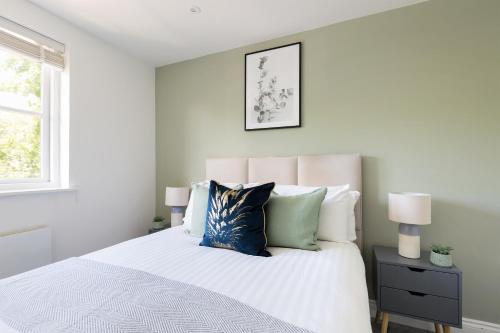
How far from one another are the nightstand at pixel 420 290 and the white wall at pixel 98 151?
7.78 feet

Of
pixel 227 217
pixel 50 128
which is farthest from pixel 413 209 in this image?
pixel 50 128

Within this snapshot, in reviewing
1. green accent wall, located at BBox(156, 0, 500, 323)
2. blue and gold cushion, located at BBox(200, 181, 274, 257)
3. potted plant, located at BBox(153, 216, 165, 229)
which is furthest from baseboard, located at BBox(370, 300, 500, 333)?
potted plant, located at BBox(153, 216, 165, 229)

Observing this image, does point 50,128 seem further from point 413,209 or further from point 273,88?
point 413,209

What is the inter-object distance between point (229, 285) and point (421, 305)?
4.35ft

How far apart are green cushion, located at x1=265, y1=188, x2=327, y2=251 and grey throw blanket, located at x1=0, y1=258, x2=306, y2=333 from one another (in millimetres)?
656

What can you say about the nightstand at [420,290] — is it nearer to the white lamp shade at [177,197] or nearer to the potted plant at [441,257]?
the potted plant at [441,257]

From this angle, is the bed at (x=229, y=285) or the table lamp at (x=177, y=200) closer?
the bed at (x=229, y=285)

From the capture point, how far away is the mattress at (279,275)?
811mm

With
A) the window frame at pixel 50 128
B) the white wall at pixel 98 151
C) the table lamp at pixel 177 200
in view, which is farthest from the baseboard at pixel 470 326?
the window frame at pixel 50 128

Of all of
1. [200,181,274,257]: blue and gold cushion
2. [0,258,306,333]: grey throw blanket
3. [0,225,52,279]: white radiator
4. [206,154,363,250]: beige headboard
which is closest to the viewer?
[0,258,306,333]: grey throw blanket

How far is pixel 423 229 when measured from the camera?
5.93 feet

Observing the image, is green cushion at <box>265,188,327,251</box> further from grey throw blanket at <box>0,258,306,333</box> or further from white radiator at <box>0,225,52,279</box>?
white radiator at <box>0,225,52,279</box>

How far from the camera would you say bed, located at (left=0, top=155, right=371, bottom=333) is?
756mm

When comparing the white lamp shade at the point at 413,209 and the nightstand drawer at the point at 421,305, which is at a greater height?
the white lamp shade at the point at 413,209
